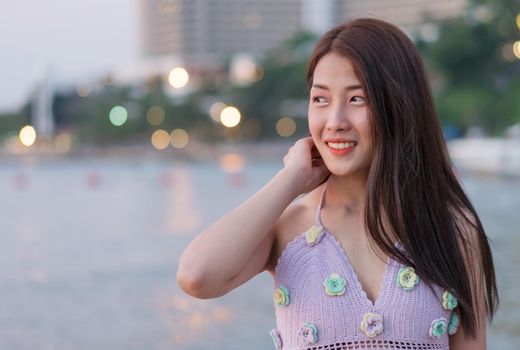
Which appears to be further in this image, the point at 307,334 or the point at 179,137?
the point at 179,137

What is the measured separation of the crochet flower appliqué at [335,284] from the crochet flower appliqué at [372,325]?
2.2 inches

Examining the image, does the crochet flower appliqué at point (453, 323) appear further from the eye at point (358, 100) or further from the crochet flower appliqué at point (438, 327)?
the eye at point (358, 100)

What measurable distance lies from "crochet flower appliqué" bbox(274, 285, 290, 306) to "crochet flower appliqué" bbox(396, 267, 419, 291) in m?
0.18

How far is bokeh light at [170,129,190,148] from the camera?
62356 millimetres

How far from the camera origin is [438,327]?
166 cm

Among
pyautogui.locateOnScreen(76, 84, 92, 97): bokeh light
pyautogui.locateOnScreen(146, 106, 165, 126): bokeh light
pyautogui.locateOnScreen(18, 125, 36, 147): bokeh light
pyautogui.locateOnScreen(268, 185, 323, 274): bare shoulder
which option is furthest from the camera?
pyautogui.locateOnScreen(76, 84, 92, 97): bokeh light

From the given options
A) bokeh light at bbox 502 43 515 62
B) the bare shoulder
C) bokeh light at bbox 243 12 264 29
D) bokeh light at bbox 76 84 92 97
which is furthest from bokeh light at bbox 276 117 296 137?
the bare shoulder

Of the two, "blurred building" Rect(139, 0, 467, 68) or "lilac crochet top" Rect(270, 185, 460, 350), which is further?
"blurred building" Rect(139, 0, 467, 68)

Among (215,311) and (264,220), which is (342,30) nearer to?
(264,220)

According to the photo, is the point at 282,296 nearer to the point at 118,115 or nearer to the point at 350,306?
the point at 350,306


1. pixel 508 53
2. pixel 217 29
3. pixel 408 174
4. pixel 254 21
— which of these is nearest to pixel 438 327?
pixel 408 174

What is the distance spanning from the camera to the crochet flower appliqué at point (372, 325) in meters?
1.62

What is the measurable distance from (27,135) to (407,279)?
257ft

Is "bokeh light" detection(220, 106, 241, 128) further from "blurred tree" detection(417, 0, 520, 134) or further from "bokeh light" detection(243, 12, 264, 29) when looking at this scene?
"bokeh light" detection(243, 12, 264, 29)
